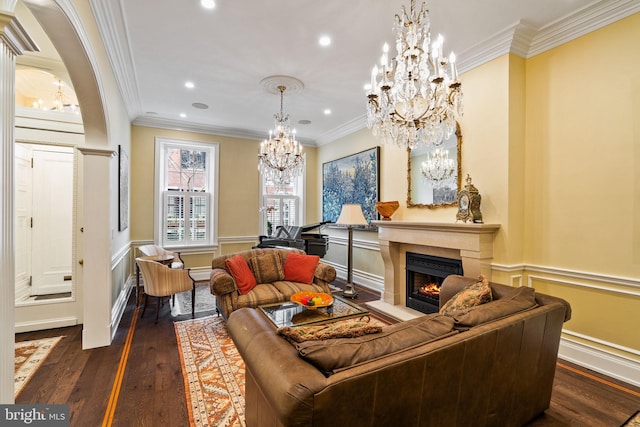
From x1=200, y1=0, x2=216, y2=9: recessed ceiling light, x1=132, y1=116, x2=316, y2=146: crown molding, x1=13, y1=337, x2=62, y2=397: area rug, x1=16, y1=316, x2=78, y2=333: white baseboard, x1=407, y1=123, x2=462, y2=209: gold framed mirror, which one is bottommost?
x1=13, y1=337, x2=62, y2=397: area rug

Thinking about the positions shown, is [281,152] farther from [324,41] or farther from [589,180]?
[589,180]

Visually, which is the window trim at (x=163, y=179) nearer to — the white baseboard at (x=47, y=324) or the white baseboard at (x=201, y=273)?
the white baseboard at (x=201, y=273)

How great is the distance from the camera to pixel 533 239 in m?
3.18

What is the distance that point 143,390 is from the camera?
2.37 meters

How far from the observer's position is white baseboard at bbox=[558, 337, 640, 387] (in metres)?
2.50

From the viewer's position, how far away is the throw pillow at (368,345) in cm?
120

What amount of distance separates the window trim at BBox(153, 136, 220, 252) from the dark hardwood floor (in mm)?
2919

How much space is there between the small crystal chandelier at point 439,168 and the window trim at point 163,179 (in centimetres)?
437

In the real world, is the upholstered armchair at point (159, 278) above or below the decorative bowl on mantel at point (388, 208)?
below

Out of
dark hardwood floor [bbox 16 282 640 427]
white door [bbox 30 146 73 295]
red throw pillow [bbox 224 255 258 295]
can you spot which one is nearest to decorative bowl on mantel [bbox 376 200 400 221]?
red throw pillow [bbox 224 255 258 295]

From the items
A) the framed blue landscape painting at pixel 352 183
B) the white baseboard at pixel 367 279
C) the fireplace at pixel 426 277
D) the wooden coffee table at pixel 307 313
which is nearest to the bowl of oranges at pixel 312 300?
the wooden coffee table at pixel 307 313

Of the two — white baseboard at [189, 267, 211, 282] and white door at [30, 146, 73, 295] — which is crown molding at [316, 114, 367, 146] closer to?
white baseboard at [189, 267, 211, 282]

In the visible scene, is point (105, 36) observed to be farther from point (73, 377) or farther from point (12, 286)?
point (73, 377)

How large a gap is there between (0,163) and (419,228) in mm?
3816
